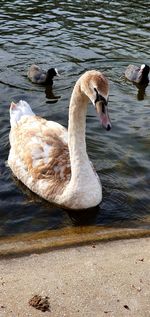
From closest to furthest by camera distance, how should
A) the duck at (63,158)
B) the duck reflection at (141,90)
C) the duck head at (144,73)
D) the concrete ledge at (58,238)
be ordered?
the concrete ledge at (58,238), the duck at (63,158), the duck reflection at (141,90), the duck head at (144,73)

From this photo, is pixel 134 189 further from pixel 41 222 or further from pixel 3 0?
pixel 3 0

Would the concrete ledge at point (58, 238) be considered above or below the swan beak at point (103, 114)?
below

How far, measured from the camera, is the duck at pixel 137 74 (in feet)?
42.2

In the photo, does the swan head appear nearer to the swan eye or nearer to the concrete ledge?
the swan eye

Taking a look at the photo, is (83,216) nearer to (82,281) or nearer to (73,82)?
(82,281)

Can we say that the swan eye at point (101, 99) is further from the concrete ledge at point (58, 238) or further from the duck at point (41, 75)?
the duck at point (41, 75)

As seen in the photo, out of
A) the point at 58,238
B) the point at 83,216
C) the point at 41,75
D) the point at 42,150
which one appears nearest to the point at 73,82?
the point at 41,75

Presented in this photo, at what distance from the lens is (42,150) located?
796 cm

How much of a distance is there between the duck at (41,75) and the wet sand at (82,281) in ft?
24.2

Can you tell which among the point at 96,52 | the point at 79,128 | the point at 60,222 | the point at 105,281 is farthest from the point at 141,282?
the point at 96,52

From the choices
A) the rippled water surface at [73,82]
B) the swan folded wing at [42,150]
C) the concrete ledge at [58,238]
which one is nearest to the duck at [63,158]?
the swan folded wing at [42,150]

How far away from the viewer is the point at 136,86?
43.9 ft

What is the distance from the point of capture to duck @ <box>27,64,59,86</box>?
12.7 m

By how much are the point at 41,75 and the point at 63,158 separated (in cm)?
525
